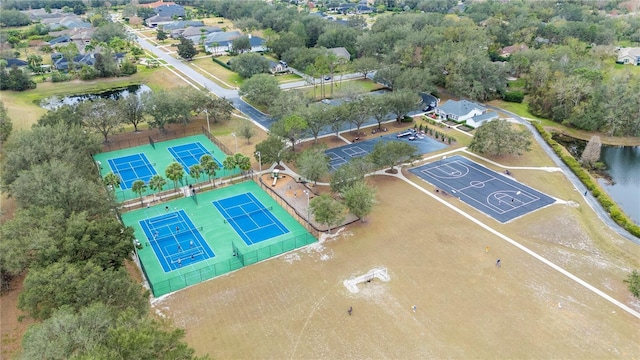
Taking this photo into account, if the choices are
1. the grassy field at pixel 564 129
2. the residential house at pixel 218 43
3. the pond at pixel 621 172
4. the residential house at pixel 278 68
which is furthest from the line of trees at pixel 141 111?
the pond at pixel 621 172

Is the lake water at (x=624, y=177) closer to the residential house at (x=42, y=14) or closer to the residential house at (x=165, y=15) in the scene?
the residential house at (x=165, y=15)

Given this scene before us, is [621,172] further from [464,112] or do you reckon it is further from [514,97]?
[514,97]

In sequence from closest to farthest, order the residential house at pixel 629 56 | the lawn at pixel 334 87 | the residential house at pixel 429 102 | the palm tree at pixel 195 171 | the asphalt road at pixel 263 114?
1. the asphalt road at pixel 263 114
2. the palm tree at pixel 195 171
3. the residential house at pixel 429 102
4. the lawn at pixel 334 87
5. the residential house at pixel 629 56

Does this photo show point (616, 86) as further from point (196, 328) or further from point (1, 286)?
point (1, 286)

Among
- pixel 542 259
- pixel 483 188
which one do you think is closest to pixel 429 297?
pixel 542 259

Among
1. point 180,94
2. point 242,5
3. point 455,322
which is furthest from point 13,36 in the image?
point 455,322

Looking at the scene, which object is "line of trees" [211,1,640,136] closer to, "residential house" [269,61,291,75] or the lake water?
"residential house" [269,61,291,75]
